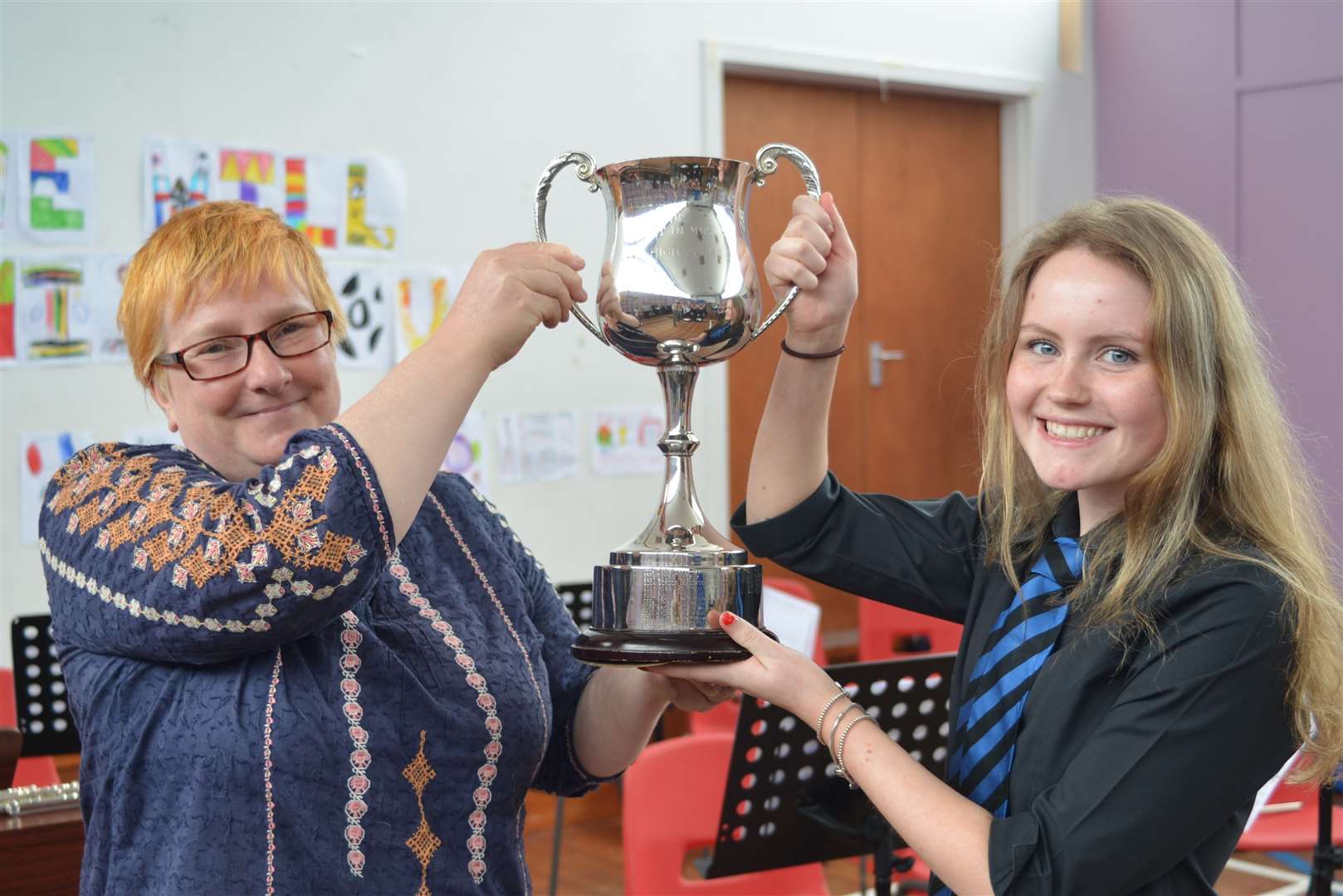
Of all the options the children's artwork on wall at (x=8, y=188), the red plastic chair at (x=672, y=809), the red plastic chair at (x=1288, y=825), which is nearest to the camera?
the red plastic chair at (x=672, y=809)

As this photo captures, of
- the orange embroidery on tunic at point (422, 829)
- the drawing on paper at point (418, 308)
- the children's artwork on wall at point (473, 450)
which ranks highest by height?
the drawing on paper at point (418, 308)

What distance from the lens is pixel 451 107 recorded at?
4570 millimetres

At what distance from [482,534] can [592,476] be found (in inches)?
128

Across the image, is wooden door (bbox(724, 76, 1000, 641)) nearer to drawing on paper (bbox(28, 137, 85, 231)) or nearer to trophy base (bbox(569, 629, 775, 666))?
drawing on paper (bbox(28, 137, 85, 231))

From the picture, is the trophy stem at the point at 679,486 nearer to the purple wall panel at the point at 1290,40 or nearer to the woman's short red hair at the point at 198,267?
the woman's short red hair at the point at 198,267

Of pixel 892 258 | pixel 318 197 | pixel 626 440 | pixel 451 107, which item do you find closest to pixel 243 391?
pixel 318 197

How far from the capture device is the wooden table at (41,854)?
2.11 metres

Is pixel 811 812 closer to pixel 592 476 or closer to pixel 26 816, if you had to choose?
pixel 26 816

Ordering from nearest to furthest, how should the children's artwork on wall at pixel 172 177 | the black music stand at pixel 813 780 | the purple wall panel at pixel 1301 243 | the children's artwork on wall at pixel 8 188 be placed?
the black music stand at pixel 813 780 < the children's artwork on wall at pixel 8 188 < the children's artwork on wall at pixel 172 177 < the purple wall panel at pixel 1301 243

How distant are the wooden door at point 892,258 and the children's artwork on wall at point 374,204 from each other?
1.36 m

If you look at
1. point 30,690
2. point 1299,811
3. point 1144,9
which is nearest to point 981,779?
point 30,690

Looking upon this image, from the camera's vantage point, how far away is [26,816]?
7.13ft

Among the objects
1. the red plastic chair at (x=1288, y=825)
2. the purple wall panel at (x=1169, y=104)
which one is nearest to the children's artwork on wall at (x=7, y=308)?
the red plastic chair at (x=1288, y=825)

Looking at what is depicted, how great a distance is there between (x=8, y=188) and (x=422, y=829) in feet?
10.3
